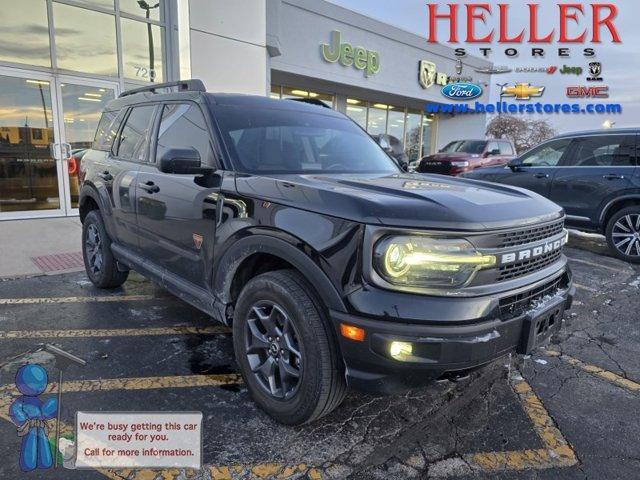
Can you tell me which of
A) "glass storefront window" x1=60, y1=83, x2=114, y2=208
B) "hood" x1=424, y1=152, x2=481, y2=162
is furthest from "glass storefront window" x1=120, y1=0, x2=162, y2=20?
"hood" x1=424, y1=152, x2=481, y2=162

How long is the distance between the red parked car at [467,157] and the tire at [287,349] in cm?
1168

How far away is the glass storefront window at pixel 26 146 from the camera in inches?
337

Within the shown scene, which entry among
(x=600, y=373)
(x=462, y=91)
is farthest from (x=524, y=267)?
(x=462, y=91)

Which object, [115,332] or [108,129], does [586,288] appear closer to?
[115,332]

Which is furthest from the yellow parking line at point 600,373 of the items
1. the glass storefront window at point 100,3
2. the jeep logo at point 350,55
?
the jeep logo at point 350,55

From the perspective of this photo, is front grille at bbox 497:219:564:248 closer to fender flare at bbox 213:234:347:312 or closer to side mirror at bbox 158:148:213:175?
fender flare at bbox 213:234:347:312

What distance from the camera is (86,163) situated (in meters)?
5.03

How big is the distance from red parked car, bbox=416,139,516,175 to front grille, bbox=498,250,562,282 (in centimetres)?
1105

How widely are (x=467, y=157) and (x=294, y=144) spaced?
38.2ft

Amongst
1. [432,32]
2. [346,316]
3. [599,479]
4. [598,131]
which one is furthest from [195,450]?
[432,32]

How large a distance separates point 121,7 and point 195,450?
32.6 ft

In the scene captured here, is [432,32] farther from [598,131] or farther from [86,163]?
[86,163]

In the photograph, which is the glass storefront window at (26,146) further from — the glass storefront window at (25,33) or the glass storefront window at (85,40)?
the glass storefront window at (85,40)

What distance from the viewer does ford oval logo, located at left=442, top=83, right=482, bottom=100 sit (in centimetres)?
2094
